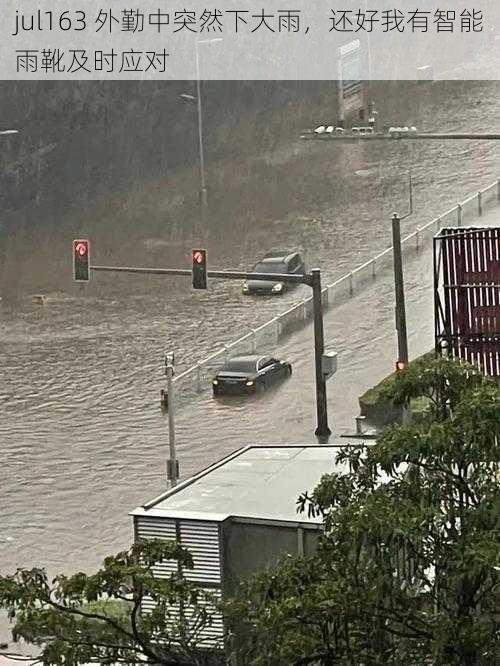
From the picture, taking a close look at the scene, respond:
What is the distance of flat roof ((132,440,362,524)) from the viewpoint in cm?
1370

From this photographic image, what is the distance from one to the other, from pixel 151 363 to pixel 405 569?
2800 centimetres

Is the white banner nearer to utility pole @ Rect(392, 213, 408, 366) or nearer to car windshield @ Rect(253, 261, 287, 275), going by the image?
car windshield @ Rect(253, 261, 287, 275)

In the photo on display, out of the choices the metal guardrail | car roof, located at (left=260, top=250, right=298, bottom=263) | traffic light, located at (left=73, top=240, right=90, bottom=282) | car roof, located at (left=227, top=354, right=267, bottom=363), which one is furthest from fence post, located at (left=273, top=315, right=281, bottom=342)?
traffic light, located at (left=73, top=240, right=90, bottom=282)

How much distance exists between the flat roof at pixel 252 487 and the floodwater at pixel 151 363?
26.5ft

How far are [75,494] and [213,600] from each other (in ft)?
63.9

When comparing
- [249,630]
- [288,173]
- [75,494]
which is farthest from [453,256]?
[288,173]

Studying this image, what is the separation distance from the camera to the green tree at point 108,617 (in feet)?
26.9

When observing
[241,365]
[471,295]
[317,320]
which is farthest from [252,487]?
[241,365]

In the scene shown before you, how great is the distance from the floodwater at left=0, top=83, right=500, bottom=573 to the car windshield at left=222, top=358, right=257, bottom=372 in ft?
2.18

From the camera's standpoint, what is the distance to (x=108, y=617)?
8422mm

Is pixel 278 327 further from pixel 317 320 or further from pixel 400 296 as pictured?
pixel 317 320

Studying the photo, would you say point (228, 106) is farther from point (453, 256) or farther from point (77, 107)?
point (453, 256)

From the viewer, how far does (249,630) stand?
8.77m

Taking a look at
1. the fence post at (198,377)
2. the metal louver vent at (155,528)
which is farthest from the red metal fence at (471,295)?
the fence post at (198,377)
